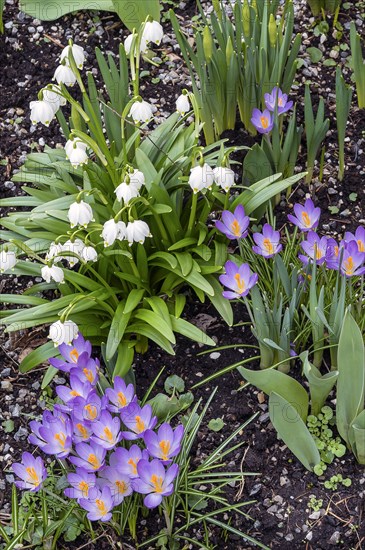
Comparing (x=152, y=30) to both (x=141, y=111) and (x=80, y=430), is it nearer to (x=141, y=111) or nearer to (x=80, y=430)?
(x=141, y=111)

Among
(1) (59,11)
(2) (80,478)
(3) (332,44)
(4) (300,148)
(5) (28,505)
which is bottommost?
(5) (28,505)

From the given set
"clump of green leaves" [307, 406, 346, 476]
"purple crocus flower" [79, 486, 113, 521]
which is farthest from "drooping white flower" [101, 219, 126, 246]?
"clump of green leaves" [307, 406, 346, 476]

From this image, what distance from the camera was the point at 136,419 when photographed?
2.31m

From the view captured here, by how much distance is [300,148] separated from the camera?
3.39 metres

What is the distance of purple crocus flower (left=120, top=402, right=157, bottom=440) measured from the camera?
2291 mm

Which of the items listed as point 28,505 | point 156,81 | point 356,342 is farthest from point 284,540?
point 156,81

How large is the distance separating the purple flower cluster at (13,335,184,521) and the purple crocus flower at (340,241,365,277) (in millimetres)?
691

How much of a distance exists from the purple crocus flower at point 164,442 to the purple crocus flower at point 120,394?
17 cm

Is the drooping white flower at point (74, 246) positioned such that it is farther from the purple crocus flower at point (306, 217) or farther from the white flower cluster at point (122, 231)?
the purple crocus flower at point (306, 217)

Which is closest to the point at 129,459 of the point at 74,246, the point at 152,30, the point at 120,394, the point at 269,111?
the point at 120,394

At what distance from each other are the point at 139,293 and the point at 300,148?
41.1 inches

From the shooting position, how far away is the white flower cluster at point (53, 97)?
2.50 meters

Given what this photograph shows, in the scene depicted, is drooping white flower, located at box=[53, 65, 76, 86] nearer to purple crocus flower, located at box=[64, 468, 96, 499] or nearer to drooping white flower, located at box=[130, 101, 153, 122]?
drooping white flower, located at box=[130, 101, 153, 122]

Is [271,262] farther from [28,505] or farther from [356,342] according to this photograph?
[28,505]
